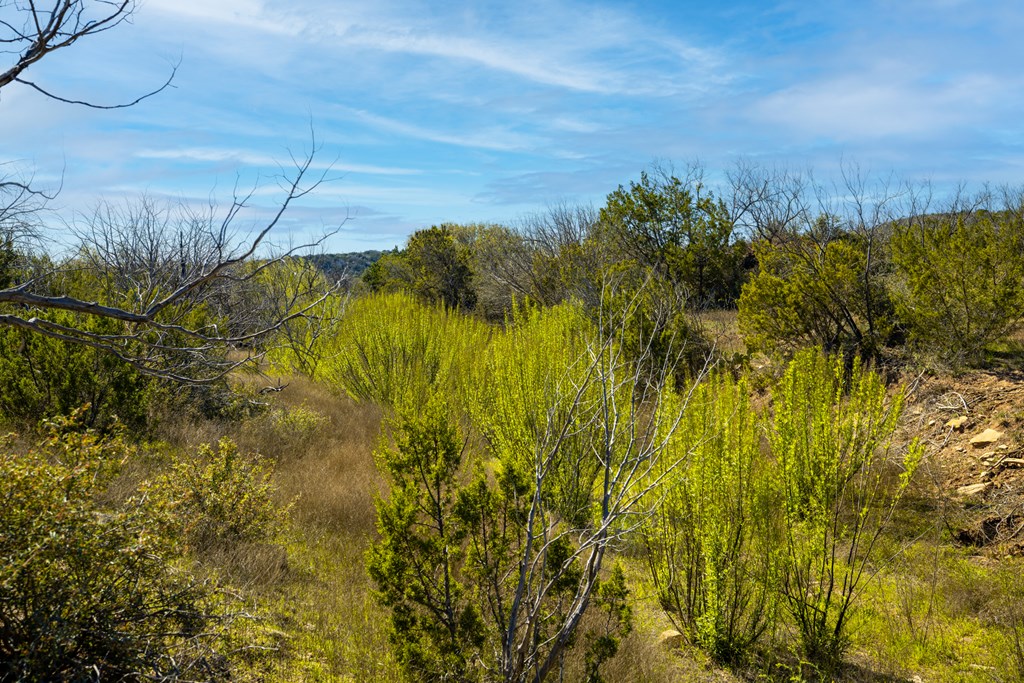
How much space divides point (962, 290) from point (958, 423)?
244cm

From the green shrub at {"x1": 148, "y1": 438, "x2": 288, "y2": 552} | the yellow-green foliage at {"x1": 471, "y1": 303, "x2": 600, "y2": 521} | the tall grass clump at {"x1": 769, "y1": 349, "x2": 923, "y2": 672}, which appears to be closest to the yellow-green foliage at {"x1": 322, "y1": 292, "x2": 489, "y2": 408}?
the yellow-green foliage at {"x1": 471, "y1": 303, "x2": 600, "y2": 521}

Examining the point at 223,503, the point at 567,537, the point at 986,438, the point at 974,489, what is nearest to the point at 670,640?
the point at 567,537

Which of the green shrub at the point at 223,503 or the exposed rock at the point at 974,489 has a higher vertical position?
the green shrub at the point at 223,503

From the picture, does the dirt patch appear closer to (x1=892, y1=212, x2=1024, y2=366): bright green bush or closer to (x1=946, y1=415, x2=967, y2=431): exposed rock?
(x1=946, y1=415, x2=967, y2=431): exposed rock

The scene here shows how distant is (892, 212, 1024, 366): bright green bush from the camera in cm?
1008

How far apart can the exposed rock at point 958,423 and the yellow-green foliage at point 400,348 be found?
6525mm

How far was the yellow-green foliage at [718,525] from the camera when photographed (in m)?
4.49

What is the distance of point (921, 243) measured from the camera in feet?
37.1

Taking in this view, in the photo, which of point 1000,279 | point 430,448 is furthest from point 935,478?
point 430,448

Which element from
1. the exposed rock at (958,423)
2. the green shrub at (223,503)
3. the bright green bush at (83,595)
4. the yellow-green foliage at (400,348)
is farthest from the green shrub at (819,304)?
the bright green bush at (83,595)

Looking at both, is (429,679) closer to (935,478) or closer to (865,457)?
(865,457)

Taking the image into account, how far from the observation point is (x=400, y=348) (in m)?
11.4

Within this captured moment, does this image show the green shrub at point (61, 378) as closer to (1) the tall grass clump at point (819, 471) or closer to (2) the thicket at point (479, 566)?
(2) the thicket at point (479, 566)

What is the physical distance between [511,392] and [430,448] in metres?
2.58
